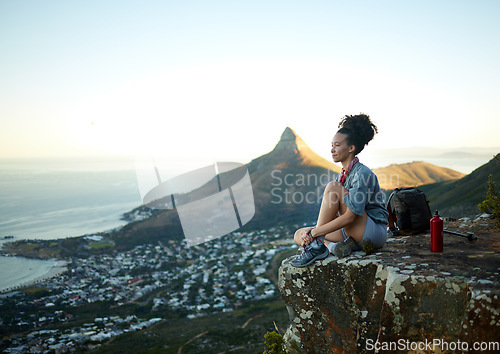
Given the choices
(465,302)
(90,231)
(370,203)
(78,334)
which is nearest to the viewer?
(465,302)

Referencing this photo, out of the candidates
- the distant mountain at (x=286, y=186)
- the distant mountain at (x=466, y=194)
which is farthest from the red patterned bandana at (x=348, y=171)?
the distant mountain at (x=286, y=186)

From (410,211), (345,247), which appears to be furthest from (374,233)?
(410,211)

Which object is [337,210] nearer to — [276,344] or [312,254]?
[312,254]

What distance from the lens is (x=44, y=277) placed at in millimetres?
53344

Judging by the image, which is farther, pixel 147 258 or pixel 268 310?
pixel 147 258

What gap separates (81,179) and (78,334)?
15431cm

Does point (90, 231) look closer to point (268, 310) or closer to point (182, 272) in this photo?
point (182, 272)

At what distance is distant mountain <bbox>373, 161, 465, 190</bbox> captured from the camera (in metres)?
71.2

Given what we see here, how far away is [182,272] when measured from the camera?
52.2 metres

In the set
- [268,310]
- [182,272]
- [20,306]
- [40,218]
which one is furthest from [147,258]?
[40,218]

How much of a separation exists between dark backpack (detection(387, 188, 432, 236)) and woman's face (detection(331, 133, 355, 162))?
1.92 meters

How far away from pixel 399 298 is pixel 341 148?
234cm

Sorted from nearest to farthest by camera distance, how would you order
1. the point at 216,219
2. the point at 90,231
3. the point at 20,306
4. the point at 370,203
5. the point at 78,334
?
the point at 370,203, the point at 78,334, the point at 20,306, the point at 216,219, the point at 90,231

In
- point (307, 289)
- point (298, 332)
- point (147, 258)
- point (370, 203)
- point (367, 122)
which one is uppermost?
point (367, 122)
